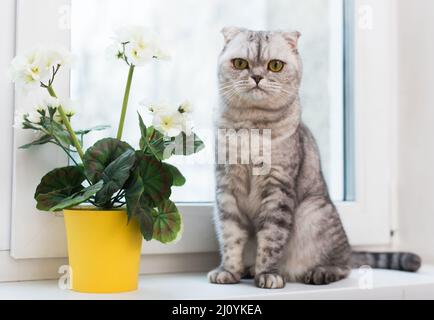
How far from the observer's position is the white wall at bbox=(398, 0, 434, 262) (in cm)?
149

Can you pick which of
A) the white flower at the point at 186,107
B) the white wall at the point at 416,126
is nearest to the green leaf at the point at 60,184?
the white flower at the point at 186,107

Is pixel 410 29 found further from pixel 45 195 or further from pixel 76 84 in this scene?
pixel 45 195

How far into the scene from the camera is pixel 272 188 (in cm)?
120

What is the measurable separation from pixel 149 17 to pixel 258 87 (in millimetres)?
339

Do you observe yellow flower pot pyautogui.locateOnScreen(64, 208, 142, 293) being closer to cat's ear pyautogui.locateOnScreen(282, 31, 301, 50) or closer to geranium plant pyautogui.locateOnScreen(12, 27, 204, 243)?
geranium plant pyautogui.locateOnScreen(12, 27, 204, 243)

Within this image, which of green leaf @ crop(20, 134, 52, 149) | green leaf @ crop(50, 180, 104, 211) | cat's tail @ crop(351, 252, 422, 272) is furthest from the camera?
cat's tail @ crop(351, 252, 422, 272)

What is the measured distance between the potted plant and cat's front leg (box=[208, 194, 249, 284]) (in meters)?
0.17

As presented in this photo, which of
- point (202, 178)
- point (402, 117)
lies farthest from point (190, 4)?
point (402, 117)

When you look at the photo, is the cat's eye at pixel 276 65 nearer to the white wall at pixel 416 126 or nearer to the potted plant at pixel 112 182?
the potted plant at pixel 112 182

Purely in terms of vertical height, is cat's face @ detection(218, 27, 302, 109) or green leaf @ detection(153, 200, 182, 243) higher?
cat's face @ detection(218, 27, 302, 109)

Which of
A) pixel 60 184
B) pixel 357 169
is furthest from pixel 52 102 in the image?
pixel 357 169

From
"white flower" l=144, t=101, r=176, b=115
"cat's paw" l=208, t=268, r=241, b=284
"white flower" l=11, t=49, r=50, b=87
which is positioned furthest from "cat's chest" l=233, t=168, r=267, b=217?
"white flower" l=11, t=49, r=50, b=87

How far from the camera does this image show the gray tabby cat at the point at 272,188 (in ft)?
3.89

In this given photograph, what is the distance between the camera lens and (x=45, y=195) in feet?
3.47
